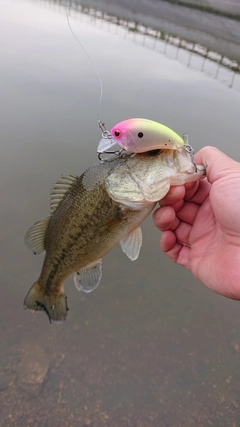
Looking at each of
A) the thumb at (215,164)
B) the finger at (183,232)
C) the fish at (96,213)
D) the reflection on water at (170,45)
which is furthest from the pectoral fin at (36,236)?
the reflection on water at (170,45)

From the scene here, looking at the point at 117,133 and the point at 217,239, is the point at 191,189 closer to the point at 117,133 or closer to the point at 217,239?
the point at 217,239

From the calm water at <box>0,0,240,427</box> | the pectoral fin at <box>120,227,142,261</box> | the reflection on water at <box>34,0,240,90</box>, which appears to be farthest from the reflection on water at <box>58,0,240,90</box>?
the pectoral fin at <box>120,227,142,261</box>

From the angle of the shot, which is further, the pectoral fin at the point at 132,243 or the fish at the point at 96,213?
the pectoral fin at the point at 132,243

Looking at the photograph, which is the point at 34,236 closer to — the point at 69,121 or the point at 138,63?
the point at 69,121

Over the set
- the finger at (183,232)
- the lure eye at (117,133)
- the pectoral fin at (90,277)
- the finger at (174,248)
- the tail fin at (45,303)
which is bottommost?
the tail fin at (45,303)

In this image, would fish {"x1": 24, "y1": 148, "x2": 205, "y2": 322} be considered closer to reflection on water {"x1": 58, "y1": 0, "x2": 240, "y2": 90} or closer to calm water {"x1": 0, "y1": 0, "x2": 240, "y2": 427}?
calm water {"x1": 0, "y1": 0, "x2": 240, "y2": 427}

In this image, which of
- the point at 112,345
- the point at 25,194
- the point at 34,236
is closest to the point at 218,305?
the point at 112,345

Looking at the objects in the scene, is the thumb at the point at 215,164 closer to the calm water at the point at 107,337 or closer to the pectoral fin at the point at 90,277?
the pectoral fin at the point at 90,277
